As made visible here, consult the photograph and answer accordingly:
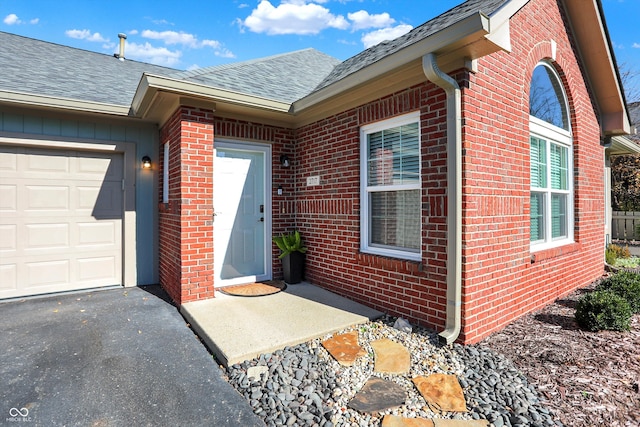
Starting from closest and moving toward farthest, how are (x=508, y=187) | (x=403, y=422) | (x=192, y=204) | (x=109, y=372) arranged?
1. (x=403, y=422)
2. (x=109, y=372)
3. (x=508, y=187)
4. (x=192, y=204)

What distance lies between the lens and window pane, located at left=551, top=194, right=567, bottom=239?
191 inches

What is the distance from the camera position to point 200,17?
7.65 meters

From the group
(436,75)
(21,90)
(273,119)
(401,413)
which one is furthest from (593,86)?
(21,90)

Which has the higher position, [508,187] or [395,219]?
[508,187]

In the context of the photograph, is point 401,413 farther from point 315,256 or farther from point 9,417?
point 315,256

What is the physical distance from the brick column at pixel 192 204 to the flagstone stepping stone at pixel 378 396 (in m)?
2.56

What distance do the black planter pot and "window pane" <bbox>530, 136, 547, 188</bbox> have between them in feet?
11.0

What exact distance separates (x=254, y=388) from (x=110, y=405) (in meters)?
0.97

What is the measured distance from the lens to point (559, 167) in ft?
16.3

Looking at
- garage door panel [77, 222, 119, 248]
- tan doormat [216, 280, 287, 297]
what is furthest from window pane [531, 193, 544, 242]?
garage door panel [77, 222, 119, 248]

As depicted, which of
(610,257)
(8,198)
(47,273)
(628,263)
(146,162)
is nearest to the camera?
(8,198)

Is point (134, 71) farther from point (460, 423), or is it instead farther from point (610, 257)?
point (610, 257)

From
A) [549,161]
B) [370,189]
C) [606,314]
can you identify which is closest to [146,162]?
[370,189]

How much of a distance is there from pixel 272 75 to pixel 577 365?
5.48m
